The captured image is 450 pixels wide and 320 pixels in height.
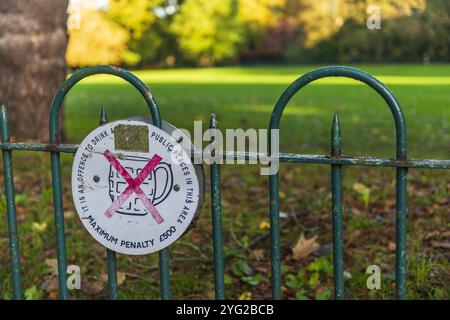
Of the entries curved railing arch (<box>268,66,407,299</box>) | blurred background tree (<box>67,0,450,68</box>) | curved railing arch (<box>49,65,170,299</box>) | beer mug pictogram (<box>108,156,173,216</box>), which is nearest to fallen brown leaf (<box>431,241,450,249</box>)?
curved railing arch (<box>268,66,407,299</box>)

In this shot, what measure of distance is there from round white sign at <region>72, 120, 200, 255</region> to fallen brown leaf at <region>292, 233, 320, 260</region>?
1.24m

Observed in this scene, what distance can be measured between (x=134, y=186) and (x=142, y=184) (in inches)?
1.1

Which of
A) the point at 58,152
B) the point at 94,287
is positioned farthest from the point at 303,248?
the point at 58,152

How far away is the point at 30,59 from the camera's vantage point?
17.1 ft

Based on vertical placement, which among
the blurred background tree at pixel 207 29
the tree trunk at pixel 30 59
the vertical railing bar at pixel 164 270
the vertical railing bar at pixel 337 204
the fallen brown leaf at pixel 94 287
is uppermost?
the blurred background tree at pixel 207 29

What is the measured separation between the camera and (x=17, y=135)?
529 cm

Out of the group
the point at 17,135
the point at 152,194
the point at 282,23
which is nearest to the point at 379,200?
the point at 152,194

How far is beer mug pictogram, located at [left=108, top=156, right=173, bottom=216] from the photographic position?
188cm

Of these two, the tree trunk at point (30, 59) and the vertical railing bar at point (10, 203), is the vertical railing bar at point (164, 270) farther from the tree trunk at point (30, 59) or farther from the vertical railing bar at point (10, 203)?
the tree trunk at point (30, 59)

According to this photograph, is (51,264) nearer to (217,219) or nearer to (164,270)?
(164,270)

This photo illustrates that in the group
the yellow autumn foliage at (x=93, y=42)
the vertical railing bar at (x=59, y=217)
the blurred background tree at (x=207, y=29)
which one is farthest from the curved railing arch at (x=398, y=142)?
the blurred background tree at (x=207, y=29)

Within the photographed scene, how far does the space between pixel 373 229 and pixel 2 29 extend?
3.50 m

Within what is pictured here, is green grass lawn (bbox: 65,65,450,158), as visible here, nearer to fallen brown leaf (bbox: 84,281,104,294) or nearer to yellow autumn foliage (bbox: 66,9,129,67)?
fallen brown leaf (bbox: 84,281,104,294)

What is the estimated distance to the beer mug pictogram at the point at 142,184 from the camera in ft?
6.16
